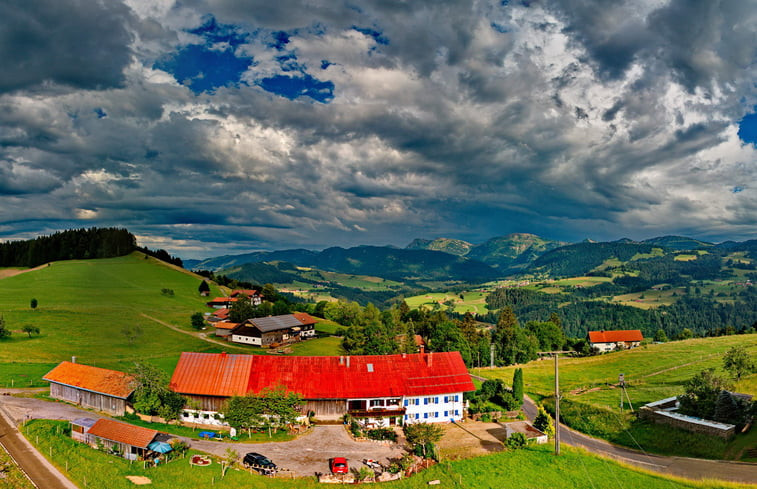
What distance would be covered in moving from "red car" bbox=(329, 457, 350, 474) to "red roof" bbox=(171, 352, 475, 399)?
14413mm

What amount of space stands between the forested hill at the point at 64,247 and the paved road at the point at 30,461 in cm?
13463

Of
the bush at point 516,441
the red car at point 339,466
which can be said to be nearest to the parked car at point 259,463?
the red car at point 339,466

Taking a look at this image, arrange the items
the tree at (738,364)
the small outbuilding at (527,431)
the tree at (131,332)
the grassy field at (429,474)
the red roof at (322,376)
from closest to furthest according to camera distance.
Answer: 1. the grassy field at (429,474)
2. the small outbuilding at (527,431)
3. the red roof at (322,376)
4. the tree at (738,364)
5. the tree at (131,332)

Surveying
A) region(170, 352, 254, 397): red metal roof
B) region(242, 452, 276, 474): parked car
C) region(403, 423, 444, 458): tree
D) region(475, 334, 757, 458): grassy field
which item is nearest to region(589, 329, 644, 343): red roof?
region(475, 334, 757, 458): grassy field

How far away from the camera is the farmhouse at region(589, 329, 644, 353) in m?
154

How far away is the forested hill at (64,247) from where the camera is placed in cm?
15075

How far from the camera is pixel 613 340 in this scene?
155m

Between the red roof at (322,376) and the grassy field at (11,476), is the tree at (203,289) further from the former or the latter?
the grassy field at (11,476)

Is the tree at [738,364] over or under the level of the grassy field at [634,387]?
over

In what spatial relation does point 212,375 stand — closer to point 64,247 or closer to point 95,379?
point 95,379

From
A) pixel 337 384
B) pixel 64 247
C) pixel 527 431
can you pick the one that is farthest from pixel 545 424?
pixel 64 247

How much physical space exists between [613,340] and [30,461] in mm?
169785

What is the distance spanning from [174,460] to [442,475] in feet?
84.9

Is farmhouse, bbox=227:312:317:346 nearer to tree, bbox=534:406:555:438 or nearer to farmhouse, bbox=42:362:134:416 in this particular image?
farmhouse, bbox=42:362:134:416
